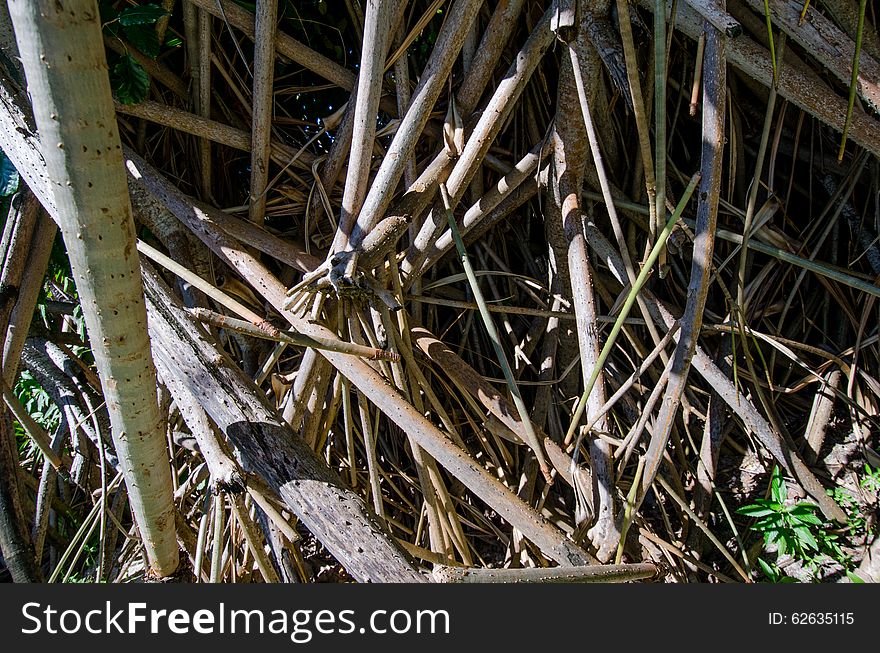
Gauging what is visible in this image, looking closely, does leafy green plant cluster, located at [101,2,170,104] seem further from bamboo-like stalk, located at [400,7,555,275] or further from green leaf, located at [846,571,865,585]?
green leaf, located at [846,571,865,585]

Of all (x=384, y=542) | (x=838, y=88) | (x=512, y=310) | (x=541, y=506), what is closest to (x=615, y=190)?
(x=512, y=310)

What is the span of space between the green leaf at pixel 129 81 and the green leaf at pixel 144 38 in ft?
0.12

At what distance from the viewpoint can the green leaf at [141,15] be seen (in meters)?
1.22

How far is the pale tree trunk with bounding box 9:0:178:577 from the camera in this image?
60 centimetres

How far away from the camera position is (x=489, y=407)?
1.28 metres

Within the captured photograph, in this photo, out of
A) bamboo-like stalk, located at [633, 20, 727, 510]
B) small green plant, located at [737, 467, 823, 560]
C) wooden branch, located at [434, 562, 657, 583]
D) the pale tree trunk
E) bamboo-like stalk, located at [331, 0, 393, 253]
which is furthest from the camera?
small green plant, located at [737, 467, 823, 560]

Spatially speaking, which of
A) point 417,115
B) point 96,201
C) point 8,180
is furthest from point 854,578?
point 8,180

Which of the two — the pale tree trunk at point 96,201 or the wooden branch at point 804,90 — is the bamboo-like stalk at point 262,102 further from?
the wooden branch at point 804,90

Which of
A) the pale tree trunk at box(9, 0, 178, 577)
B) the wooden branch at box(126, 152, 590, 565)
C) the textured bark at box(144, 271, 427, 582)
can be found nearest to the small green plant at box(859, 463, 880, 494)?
the wooden branch at box(126, 152, 590, 565)

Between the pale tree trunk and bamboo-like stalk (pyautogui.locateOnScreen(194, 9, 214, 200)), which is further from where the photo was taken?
bamboo-like stalk (pyautogui.locateOnScreen(194, 9, 214, 200))

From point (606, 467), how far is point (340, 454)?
0.70 m

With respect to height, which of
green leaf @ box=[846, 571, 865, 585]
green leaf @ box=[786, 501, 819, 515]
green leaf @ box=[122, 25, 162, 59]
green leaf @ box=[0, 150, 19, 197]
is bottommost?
green leaf @ box=[846, 571, 865, 585]

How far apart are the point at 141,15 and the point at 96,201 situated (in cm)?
71

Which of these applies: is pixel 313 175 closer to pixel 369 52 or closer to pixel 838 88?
pixel 369 52
